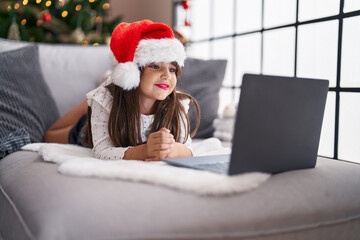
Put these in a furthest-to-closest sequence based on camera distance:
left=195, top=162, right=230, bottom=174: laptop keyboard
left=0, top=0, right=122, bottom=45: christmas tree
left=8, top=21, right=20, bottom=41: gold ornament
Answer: left=0, top=0, right=122, bottom=45: christmas tree < left=8, top=21, right=20, bottom=41: gold ornament < left=195, top=162, right=230, bottom=174: laptop keyboard

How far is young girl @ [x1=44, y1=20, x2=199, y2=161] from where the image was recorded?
108 centimetres

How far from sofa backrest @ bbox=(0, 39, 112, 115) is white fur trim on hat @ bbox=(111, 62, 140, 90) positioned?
2.07ft

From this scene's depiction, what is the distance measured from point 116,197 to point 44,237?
5.8 inches

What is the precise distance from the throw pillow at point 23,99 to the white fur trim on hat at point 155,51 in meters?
0.54

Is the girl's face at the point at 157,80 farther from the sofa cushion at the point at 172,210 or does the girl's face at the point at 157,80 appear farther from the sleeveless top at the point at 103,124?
the sofa cushion at the point at 172,210

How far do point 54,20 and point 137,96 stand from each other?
174 centimetres

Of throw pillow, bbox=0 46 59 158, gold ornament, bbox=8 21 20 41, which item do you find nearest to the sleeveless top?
throw pillow, bbox=0 46 59 158

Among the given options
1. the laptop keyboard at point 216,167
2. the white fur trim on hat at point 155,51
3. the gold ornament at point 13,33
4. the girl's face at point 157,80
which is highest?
the gold ornament at point 13,33

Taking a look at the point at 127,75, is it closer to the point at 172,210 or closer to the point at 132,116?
the point at 132,116

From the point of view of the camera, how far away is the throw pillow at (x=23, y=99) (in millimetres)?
1290

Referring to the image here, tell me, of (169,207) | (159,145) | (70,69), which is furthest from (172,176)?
(70,69)

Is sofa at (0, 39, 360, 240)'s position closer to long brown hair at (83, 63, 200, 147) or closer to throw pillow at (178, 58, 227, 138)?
long brown hair at (83, 63, 200, 147)

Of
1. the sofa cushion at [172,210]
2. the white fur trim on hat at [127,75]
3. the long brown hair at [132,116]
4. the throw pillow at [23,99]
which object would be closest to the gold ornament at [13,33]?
the throw pillow at [23,99]

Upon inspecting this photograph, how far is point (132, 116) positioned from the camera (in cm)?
114
